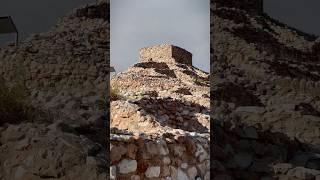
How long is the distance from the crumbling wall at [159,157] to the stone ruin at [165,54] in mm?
4601

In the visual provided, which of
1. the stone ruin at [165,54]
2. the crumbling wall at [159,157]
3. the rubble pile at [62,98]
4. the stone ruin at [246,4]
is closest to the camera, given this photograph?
the rubble pile at [62,98]

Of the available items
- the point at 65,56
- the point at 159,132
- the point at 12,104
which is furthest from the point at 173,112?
the point at 12,104

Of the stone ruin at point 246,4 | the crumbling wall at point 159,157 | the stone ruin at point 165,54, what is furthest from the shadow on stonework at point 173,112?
the stone ruin at point 165,54

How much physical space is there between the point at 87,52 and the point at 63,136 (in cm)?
49

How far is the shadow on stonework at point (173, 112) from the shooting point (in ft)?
14.0

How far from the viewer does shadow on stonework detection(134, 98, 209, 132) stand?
14.0ft

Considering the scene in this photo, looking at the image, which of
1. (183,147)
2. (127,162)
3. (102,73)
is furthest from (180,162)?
(102,73)

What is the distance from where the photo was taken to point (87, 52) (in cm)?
247

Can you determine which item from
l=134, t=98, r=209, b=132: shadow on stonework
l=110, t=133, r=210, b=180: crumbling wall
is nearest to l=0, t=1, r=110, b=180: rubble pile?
l=110, t=133, r=210, b=180: crumbling wall

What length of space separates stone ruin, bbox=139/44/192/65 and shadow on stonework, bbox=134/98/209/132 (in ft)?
10.5

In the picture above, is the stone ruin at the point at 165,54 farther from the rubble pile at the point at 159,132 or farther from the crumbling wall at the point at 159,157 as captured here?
the crumbling wall at the point at 159,157

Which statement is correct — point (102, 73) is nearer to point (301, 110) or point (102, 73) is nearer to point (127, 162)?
point (127, 162)

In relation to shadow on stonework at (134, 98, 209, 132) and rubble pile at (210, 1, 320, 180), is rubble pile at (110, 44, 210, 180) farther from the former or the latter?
rubble pile at (210, 1, 320, 180)

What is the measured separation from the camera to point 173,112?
14.9 ft
